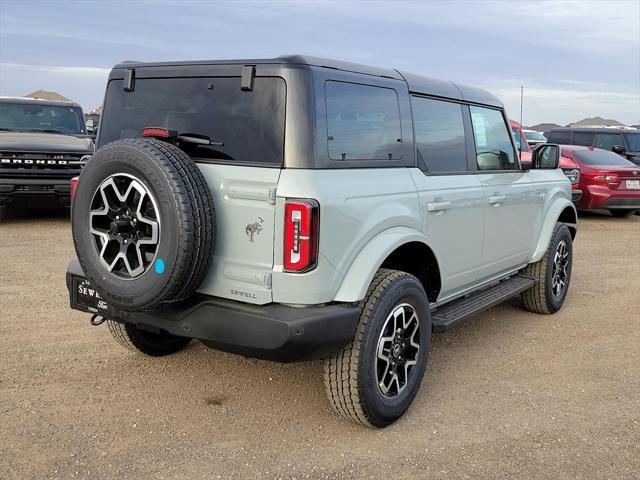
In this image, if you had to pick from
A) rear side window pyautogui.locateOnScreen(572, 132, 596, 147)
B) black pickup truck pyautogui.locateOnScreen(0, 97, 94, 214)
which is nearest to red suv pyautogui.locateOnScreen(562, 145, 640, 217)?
rear side window pyautogui.locateOnScreen(572, 132, 596, 147)

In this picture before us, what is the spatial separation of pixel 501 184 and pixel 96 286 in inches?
120

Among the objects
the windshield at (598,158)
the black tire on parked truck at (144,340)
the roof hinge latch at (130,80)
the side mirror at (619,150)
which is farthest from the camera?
the side mirror at (619,150)

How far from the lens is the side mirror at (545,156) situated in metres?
5.50

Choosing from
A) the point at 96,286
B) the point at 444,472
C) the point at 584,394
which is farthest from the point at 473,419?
the point at 96,286

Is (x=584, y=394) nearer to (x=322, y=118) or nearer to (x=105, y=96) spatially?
(x=322, y=118)

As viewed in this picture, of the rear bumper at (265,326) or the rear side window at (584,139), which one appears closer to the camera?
the rear bumper at (265,326)

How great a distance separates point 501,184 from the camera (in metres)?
4.90

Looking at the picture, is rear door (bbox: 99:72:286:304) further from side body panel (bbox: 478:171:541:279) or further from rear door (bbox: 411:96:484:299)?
side body panel (bbox: 478:171:541:279)

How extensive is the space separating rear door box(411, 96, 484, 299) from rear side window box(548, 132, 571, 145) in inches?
504

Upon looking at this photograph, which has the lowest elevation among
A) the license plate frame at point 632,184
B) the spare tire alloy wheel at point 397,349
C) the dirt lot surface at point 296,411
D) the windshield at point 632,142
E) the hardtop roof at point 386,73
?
the dirt lot surface at point 296,411

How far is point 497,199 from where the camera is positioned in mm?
4785

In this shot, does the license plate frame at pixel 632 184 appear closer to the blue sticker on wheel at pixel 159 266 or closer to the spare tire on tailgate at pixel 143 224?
the spare tire on tailgate at pixel 143 224

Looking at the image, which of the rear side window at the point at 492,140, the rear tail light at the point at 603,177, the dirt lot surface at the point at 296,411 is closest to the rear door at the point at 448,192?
the rear side window at the point at 492,140

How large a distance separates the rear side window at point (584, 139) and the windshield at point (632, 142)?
75 centimetres
